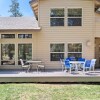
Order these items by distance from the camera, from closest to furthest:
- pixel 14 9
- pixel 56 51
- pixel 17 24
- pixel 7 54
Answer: pixel 56 51 → pixel 7 54 → pixel 17 24 → pixel 14 9

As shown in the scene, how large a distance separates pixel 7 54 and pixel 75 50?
5.18 metres

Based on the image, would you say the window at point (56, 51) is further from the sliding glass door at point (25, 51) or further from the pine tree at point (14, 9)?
the pine tree at point (14, 9)

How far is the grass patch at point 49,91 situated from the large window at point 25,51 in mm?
6387

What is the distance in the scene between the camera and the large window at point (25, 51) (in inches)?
781

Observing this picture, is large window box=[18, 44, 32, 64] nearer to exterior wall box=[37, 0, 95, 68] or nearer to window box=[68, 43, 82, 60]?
exterior wall box=[37, 0, 95, 68]

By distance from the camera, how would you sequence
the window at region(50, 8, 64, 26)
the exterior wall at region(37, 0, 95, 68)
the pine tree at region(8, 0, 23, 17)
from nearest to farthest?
the exterior wall at region(37, 0, 95, 68)
the window at region(50, 8, 64, 26)
the pine tree at region(8, 0, 23, 17)

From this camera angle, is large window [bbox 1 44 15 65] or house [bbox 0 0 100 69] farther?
large window [bbox 1 44 15 65]

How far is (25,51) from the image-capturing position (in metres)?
19.8

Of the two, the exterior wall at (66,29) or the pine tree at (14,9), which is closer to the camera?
the exterior wall at (66,29)

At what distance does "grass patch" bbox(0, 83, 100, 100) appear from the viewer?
449 inches

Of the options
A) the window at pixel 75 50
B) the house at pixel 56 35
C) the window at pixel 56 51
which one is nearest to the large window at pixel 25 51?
the house at pixel 56 35

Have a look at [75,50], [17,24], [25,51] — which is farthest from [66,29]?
[17,24]

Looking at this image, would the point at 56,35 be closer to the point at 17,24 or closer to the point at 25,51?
the point at 25,51

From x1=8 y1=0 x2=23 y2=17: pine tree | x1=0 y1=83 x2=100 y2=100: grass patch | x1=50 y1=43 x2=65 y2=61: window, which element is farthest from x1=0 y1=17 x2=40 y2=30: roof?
x1=8 y1=0 x2=23 y2=17: pine tree
